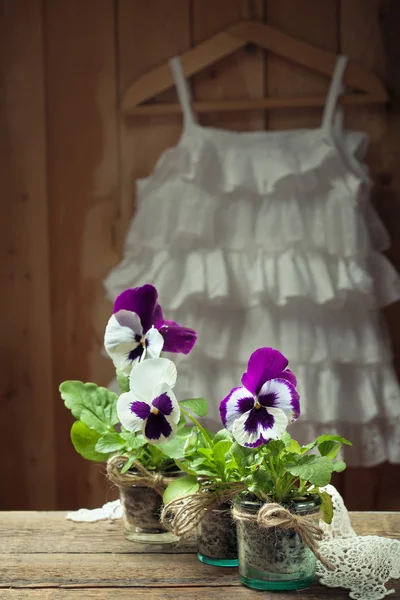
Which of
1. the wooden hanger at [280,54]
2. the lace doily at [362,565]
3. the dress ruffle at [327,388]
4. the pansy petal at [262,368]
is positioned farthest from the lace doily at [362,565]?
the wooden hanger at [280,54]

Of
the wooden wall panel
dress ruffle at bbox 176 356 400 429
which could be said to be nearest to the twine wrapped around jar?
dress ruffle at bbox 176 356 400 429

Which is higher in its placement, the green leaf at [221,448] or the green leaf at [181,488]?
the green leaf at [221,448]

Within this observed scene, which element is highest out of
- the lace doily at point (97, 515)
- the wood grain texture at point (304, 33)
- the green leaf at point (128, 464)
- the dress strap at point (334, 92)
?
the wood grain texture at point (304, 33)

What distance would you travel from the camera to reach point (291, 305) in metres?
1.79

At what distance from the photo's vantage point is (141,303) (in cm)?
89

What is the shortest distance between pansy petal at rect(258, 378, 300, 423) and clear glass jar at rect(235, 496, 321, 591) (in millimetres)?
89

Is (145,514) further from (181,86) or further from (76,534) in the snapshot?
(181,86)

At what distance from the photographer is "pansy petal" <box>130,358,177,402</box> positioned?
0.81 meters

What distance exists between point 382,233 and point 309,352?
34 cm

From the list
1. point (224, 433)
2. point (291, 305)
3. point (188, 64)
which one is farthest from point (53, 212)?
point (224, 433)

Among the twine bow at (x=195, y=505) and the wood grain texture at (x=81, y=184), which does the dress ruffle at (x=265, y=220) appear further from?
the twine bow at (x=195, y=505)

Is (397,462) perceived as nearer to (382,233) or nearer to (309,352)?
(309,352)

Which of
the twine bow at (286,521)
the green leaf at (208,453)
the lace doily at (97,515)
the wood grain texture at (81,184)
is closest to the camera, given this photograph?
the twine bow at (286,521)

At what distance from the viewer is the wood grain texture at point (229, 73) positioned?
77.1 inches
